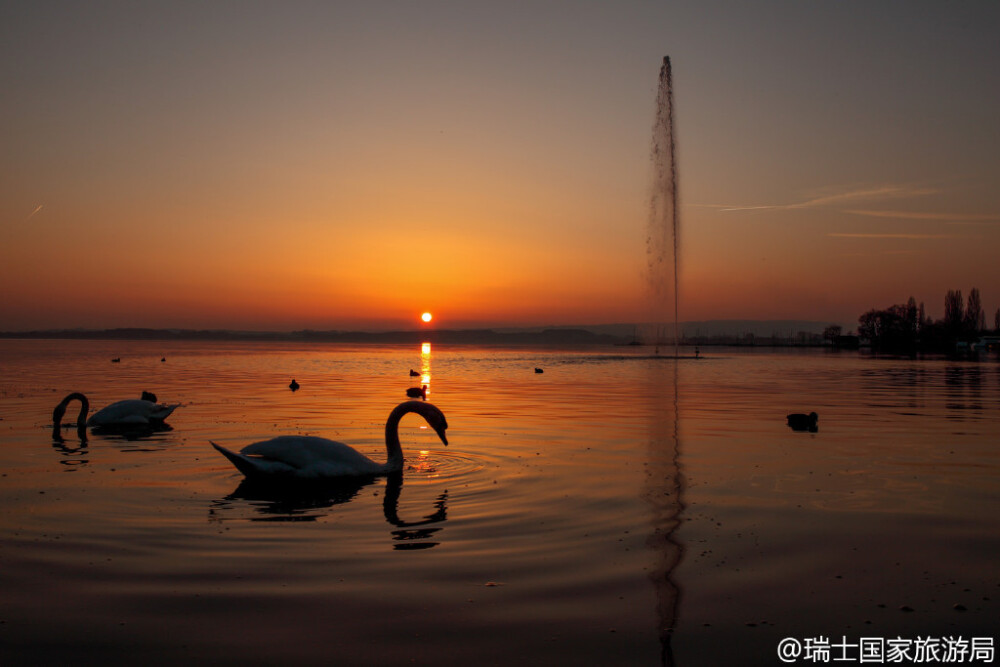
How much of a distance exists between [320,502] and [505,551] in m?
3.77

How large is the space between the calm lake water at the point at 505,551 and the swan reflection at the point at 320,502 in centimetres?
7

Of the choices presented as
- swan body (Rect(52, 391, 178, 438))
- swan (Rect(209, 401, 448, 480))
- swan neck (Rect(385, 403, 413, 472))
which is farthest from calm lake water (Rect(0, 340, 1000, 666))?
swan body (Rect(52, 391, 178, 438))

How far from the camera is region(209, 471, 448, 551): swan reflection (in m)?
9.37

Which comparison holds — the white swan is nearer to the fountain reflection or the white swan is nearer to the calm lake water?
the calm lake water

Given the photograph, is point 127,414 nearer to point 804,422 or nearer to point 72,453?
point 72,453

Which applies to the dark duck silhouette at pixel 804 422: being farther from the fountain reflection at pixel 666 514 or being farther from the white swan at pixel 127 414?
the white swan at pixel 127 414

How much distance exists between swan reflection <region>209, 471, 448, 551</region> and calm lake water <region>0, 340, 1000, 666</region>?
66 mm

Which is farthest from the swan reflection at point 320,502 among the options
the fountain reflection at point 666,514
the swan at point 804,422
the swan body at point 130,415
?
the swan at point 804,422

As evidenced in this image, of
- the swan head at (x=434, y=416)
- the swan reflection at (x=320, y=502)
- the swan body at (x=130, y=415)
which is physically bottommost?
the swan reflection at (x=320, y=502)

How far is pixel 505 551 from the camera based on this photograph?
844cm

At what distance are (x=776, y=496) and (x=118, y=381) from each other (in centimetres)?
3744

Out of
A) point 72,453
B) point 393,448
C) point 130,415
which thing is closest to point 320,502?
point 393,448

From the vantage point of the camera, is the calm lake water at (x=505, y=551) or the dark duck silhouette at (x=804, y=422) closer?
the calm lake water at (x=505, y=551)

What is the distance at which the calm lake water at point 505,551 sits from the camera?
6027 mm
